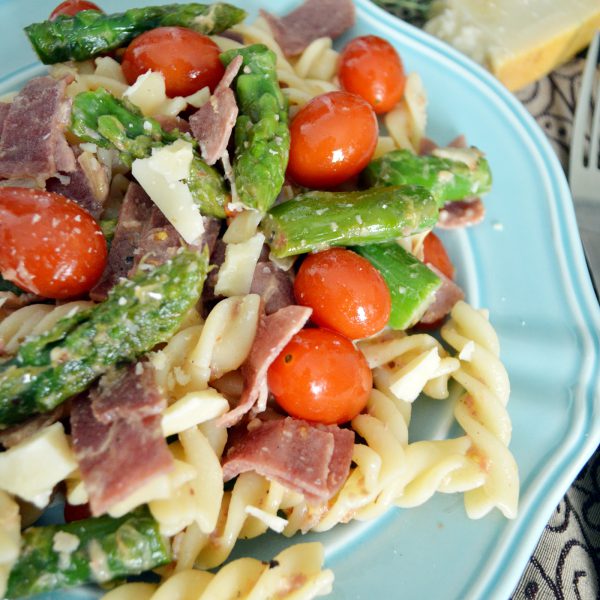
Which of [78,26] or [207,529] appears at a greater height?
[78,26]

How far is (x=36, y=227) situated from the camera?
7.80 feet

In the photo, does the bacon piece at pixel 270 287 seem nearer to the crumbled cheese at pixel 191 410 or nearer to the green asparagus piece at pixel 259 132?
the green asparagus piece at pixel 259 132

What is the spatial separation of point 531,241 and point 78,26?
2444 millimetres

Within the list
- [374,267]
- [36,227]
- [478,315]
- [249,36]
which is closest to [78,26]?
[249,36]

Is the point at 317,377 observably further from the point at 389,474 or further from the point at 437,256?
the point at 437,256

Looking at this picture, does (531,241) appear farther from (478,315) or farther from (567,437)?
(567,437)

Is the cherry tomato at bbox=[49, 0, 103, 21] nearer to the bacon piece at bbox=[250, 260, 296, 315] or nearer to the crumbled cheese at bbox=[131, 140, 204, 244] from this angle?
the crumbled cheese at bbox=[131, 140, 204, 244]

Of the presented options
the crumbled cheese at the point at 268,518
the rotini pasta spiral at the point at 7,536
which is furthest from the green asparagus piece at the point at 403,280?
the rotini pasta spiral at the point at 7,536

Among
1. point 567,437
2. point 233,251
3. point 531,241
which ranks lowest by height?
point 567,437

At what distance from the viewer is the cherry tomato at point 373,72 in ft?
11.5

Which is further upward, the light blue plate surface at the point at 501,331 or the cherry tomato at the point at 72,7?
the cherry tomato at the point at 72,7

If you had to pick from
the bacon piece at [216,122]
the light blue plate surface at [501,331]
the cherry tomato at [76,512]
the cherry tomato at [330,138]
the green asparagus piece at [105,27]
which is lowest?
the light blue plate surface at [501,331]

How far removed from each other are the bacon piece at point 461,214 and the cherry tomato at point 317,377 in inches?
43.2

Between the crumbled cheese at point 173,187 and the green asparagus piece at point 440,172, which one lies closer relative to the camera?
the crumbled cheese at point 173,187
